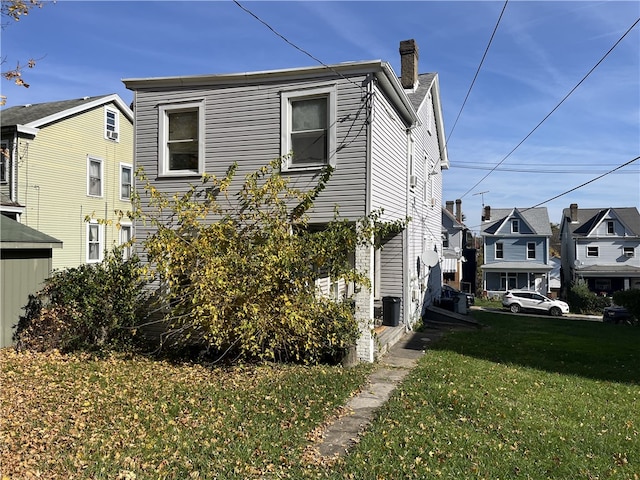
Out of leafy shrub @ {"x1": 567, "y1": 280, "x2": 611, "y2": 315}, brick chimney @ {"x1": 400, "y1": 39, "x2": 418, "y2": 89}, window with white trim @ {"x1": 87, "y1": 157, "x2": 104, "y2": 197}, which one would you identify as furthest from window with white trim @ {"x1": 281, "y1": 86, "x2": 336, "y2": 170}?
leafy shrub @ {"x1": 567, "y1": 280, "x2": 611, "y2": 315}

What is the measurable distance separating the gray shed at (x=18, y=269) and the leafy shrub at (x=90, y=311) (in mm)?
507

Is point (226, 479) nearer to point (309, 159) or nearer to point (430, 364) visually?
point (430, 364)

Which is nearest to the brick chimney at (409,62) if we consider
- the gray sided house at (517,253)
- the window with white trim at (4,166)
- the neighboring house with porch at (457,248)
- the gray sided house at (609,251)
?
the window with white trim at (4,166)

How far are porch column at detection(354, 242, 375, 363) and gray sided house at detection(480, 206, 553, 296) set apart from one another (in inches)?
1387

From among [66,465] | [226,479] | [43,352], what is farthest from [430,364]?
[43,352]

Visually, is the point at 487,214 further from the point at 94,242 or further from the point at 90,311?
the point at 90,311

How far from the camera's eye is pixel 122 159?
76.6ft

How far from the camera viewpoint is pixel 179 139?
36.6 ft

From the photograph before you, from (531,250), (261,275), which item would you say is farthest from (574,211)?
(261,275)

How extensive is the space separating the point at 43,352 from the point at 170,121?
593 centimetres

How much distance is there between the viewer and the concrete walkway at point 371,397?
5535mm

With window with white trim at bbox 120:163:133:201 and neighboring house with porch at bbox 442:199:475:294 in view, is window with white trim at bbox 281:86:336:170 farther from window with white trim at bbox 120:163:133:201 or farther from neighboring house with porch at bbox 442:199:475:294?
neighboring house with porch at bbox 442:199:475:294

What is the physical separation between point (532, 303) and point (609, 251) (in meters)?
16.9

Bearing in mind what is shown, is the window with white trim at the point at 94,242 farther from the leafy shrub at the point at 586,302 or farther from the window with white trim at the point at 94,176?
the leafy shrub at the point at 586,302
